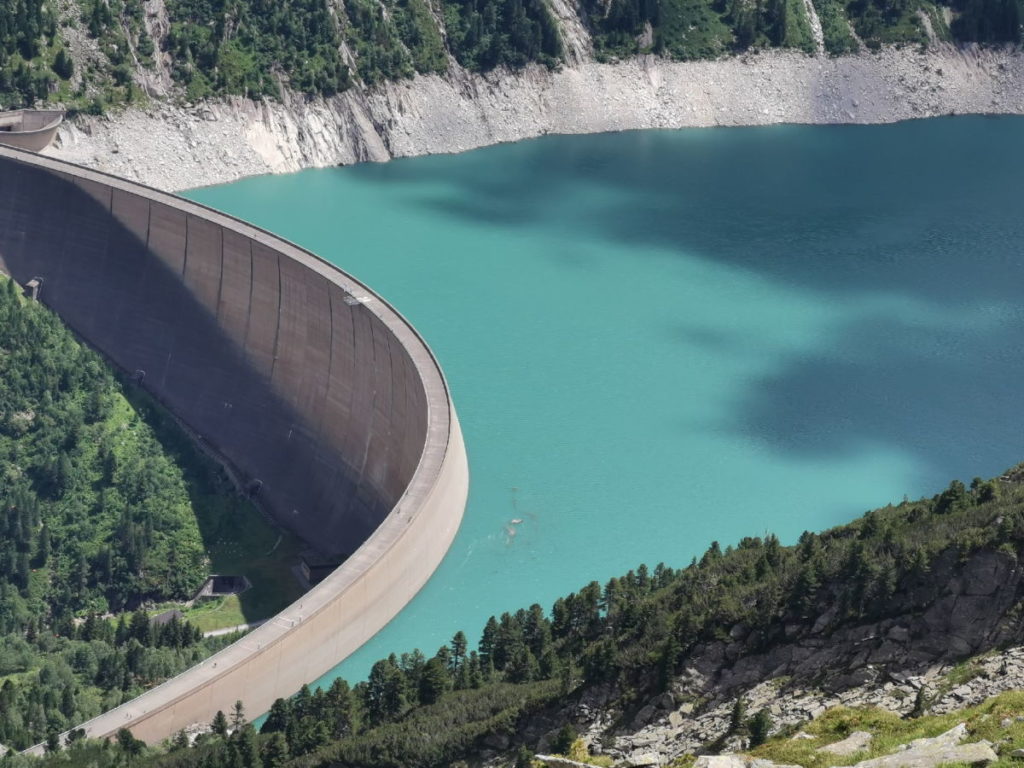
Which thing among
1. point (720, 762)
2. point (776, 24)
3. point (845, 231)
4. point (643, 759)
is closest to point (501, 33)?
point (776, 24)

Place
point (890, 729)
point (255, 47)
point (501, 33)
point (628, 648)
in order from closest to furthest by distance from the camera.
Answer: point (890, 729) < point (628, 648) < point (255, 47) < point (501, 33)

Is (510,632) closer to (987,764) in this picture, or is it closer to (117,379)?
(987,764)

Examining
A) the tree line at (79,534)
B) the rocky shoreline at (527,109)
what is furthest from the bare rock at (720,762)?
the rocky shoreline at (527,109)

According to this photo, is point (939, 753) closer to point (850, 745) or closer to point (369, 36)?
point (850, 745)

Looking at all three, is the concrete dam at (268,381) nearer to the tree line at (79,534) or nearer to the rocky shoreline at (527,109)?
the tree line at (79,534)

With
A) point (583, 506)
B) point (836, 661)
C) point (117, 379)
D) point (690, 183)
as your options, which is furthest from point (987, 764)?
point (690, 183)

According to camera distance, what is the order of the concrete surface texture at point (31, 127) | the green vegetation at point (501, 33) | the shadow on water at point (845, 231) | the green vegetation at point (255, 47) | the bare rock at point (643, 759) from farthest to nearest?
the green vegetation at point (501, 33) < the green vegetation at point (255, 47) < the concrete surface texture at point (31, 127) < the shadow on water at point (845, 231) < the bare rock at point (643, 759)

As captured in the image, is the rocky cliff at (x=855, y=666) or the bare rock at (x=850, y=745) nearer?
the bare rock at (x=850, y=745)
